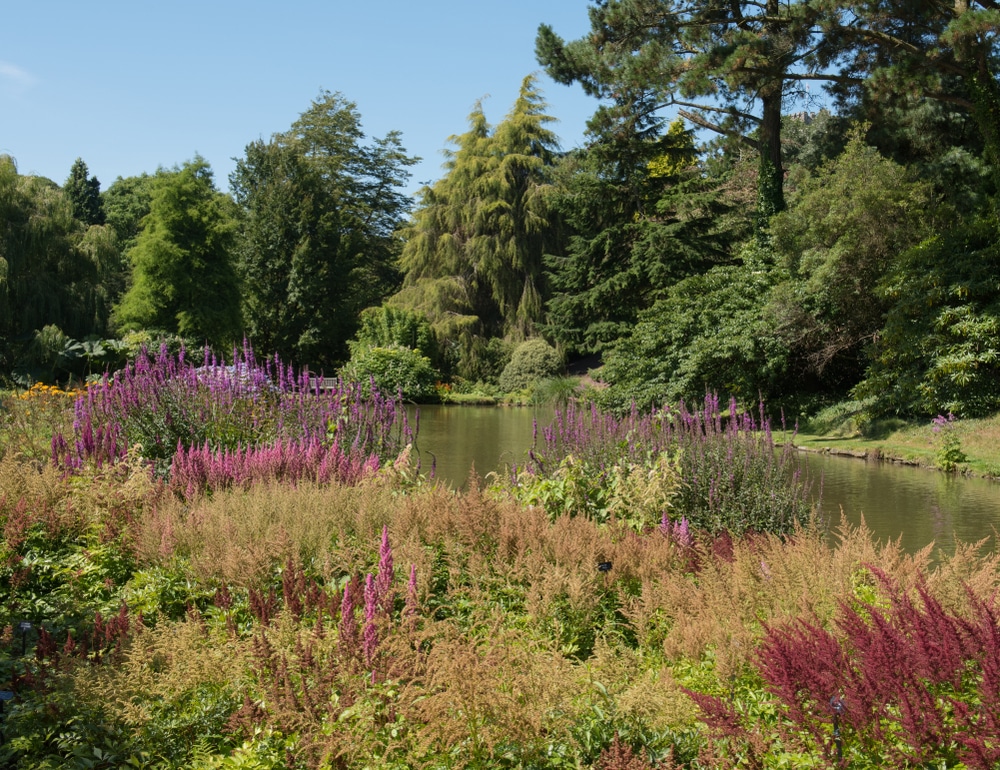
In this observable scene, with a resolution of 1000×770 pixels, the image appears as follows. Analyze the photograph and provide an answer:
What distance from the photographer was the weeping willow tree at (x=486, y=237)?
3488 centimetres

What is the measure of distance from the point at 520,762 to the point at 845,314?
17771 mm

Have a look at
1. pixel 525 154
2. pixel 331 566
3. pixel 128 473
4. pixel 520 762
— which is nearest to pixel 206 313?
pixel 525 154

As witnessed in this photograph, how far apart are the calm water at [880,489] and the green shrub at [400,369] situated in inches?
471

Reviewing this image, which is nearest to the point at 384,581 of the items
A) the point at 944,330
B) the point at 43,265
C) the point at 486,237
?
the point at 944,330

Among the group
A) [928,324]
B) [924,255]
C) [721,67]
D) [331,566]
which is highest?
[721,67]

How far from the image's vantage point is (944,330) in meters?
15.9

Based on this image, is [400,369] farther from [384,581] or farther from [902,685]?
[902,685]

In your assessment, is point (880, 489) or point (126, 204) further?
point (126, 204)

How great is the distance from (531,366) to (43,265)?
1625 centimetres

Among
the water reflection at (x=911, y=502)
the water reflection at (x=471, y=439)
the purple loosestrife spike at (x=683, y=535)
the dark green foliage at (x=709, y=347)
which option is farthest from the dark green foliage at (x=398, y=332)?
the purple loosestrife spike at (x=683, y=535)

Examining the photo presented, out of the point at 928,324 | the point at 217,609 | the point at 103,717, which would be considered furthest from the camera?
the point at 928,324

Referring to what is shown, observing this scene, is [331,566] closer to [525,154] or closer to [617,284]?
[617,284]

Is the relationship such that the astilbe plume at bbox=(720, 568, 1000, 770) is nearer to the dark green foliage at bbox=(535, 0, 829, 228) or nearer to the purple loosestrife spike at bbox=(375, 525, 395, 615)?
the purple loosestrife spike at bbox=(375, 525, 395, 615)

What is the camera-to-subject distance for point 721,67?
16375 millimetres
